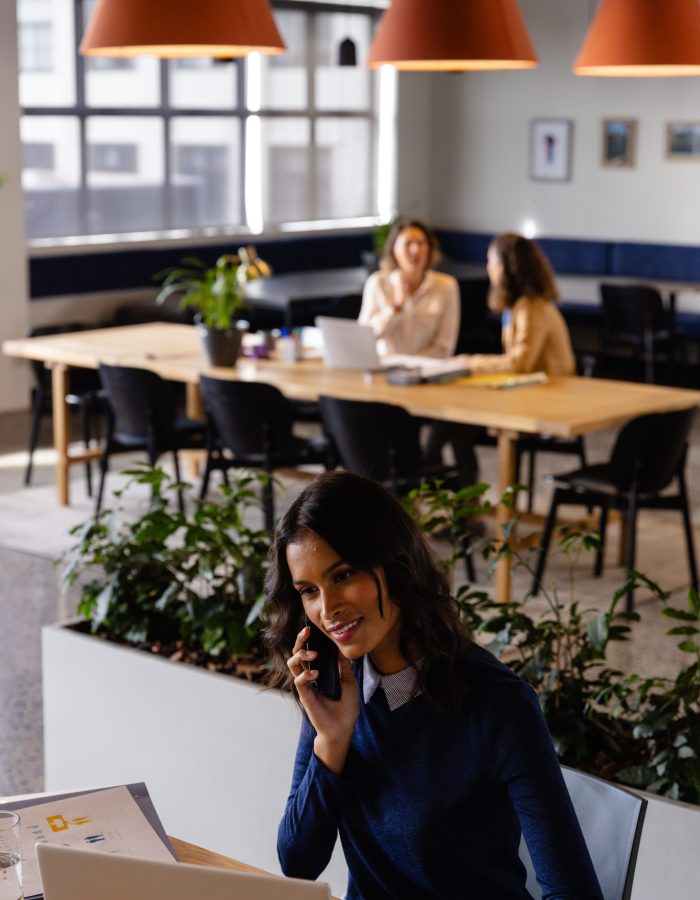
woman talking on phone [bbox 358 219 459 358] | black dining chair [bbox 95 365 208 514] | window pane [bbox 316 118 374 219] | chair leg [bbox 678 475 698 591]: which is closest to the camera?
chair leg [bbox 678 475 698 591]

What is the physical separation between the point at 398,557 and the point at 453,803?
13.1 inches

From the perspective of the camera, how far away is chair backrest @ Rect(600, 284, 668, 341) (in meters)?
9.80

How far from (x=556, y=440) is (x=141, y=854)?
4.65m

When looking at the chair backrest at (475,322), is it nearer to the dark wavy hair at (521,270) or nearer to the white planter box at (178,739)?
the dark wavy hair at (521,270)

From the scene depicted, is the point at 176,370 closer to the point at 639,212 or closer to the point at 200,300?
the point at 200,300

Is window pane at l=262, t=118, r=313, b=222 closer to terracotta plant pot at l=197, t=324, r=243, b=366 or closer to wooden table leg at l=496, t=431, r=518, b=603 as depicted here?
terracotta plant pot at l=197, t=324, r=243, b=366

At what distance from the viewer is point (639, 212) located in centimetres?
1152

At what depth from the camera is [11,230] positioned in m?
9.45

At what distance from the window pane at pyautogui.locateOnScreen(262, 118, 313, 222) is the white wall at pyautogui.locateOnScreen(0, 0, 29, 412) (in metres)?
2.95

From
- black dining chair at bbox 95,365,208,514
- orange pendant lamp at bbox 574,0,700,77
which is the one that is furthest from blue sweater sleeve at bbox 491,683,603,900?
black dining chair at bbox 95,365,208,514

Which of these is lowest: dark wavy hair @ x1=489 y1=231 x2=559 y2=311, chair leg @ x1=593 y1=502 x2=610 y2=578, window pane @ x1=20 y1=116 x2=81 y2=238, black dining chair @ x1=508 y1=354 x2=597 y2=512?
chair leg @ x1=593 y1=502 x2=610 y2=578

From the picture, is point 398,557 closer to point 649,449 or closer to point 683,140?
point 649,449

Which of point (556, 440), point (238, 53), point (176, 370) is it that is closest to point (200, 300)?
point (176, 370)

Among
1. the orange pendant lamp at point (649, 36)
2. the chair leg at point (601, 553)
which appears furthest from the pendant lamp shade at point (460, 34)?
the chair leg at point (601, 553)
